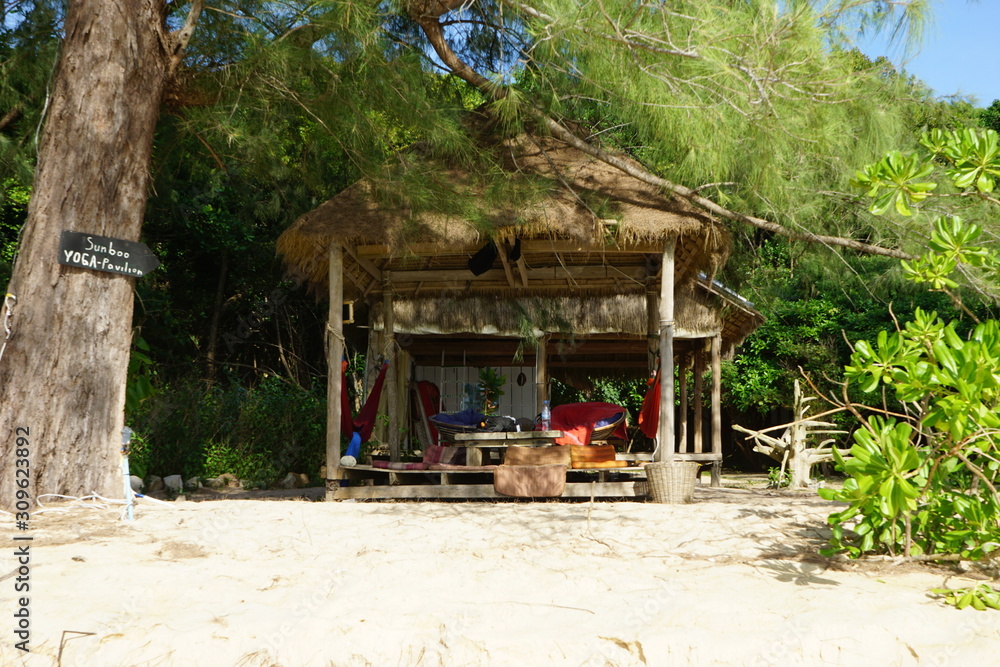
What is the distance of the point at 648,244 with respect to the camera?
617cm

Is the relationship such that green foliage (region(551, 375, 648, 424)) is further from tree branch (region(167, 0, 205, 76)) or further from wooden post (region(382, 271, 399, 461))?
tree branch (region(167, 0, 205, 76))

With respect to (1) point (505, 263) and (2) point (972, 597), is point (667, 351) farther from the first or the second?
(2) point (972, 597)

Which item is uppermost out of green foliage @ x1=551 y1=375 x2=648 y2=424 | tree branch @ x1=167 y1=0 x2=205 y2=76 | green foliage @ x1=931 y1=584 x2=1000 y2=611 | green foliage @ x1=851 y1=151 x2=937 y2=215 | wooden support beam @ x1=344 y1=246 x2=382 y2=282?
tree branch @ x1=167 y1=0 x2=205 y2=76

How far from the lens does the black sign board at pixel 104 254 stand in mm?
3928

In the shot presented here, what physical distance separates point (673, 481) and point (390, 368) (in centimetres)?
304

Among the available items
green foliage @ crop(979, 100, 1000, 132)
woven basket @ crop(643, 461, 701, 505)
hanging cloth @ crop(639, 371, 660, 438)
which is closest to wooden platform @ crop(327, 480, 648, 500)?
woven basket @ crop(643, 461, 701, 505)

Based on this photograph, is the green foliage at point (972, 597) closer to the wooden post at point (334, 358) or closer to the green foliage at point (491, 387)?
the wooden post at point (334, 358)

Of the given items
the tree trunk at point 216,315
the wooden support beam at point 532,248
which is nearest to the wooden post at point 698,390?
the wooden support beam at point 532,248

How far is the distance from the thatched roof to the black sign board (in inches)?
60.6

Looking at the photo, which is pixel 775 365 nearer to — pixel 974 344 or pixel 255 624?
pixel 974 344

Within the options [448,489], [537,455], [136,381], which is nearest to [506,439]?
[537,455]

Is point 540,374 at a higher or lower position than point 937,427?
higher

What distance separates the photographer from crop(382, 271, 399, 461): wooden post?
6898 mm

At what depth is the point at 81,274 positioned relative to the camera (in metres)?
3.99
